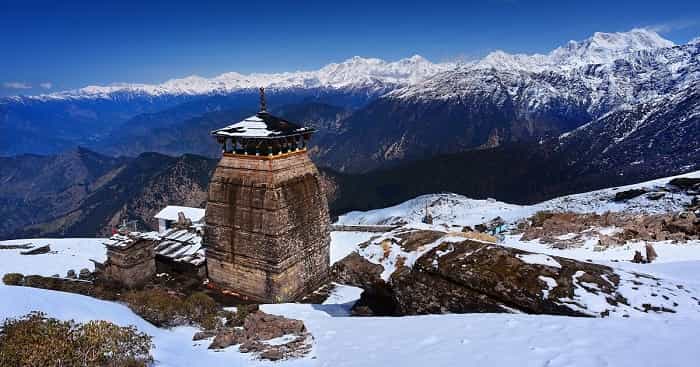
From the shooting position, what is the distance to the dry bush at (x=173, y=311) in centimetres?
1477

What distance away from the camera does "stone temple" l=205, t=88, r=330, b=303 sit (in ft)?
70.0

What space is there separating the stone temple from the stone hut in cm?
417

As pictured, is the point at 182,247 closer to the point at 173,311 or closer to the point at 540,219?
the point at 173,311

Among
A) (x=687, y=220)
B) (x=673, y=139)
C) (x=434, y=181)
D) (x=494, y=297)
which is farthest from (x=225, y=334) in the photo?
(x=673, y=139)

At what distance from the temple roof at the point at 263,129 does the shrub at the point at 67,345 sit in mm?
13116

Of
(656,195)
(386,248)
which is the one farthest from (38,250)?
(656,195)

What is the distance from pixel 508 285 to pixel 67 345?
10.4m

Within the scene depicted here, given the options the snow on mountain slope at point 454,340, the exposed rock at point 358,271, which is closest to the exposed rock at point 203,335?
the snow on mountain slope at point 454,340

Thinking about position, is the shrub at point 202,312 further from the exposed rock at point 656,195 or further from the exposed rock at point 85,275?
the exposed rock at point 656,195

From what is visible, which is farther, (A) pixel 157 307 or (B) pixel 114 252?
(B) pixel 114 252

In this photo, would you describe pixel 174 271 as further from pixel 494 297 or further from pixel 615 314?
pixel 615 314

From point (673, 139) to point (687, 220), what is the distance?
177m

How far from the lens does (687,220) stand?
23078mm

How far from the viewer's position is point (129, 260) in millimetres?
23781
